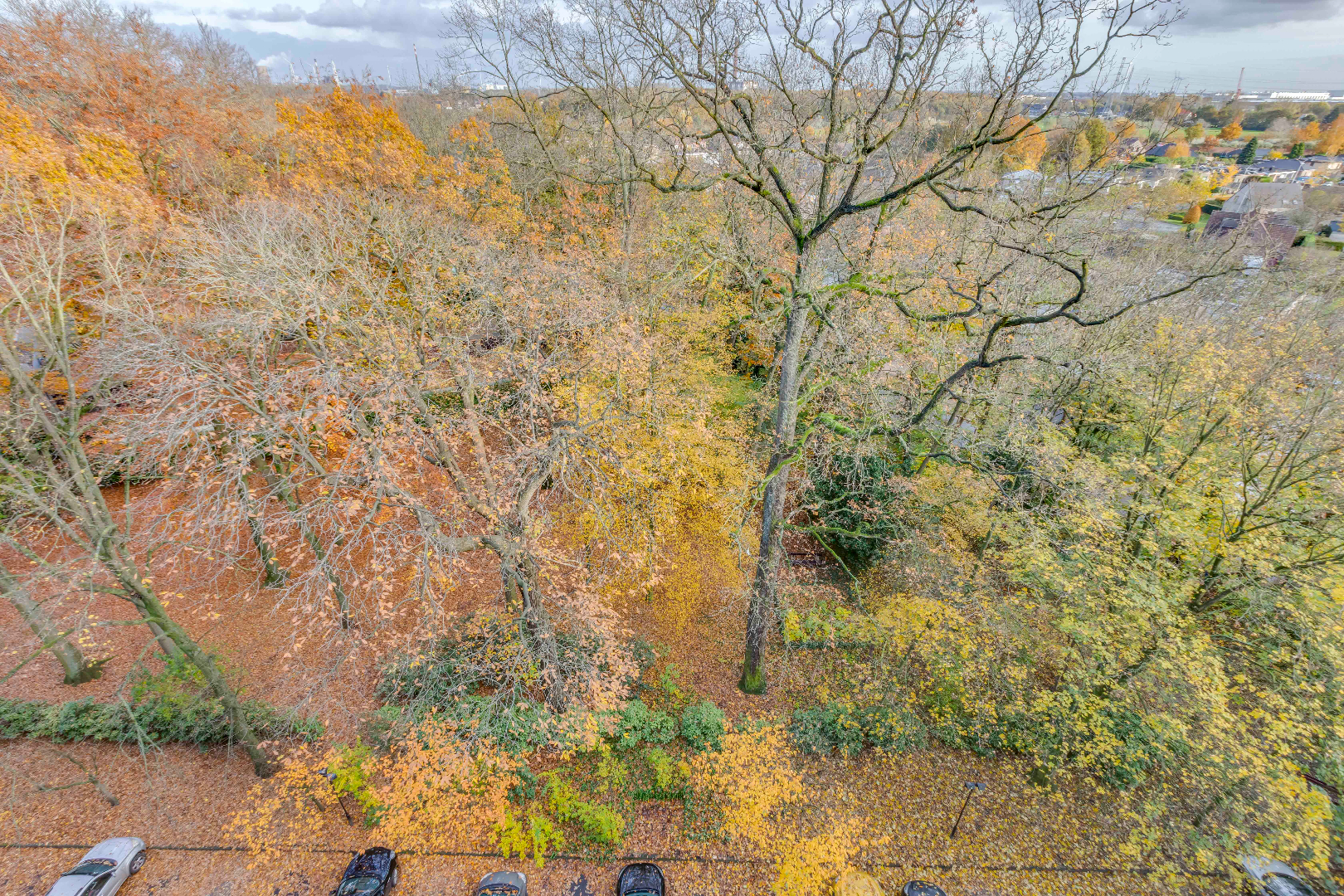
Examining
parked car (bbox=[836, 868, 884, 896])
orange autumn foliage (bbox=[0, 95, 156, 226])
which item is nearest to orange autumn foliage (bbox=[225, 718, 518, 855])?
parked car (bbox=[836, 868, 884, 896])

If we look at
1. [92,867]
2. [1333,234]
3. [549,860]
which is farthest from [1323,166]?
[92,867]

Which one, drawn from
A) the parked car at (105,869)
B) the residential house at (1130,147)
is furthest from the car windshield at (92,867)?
the residential house at (1130,147)

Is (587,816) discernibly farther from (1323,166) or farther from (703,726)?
(1323,166)

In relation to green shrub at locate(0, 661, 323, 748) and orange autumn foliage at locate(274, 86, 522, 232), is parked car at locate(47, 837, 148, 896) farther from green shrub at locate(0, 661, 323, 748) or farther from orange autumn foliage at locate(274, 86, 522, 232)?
orange autumn foliage at locate(274, 86, 522, 232)

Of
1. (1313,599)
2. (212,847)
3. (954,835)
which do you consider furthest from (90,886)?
(1313,599)

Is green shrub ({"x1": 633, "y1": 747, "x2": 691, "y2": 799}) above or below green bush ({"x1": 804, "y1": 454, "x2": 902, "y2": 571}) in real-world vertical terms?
below

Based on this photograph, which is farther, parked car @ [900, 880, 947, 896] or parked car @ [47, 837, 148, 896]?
parked car @ [900, 880, 947, 896]

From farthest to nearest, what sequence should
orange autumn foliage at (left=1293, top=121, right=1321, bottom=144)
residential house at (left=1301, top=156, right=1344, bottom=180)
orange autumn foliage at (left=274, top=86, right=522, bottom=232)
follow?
orange autumn foliage at (left=1293, top=121, right=1321, bottom=144) < residential house at (left=1301, top=156, right=1344, bottom=180) < orange autumn foliage at (left=274, top=86, right=522, bottom=232)

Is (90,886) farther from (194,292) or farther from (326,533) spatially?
(194,292)
